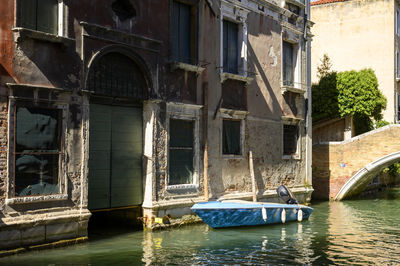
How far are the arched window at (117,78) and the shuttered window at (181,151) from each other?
1165 millimetres

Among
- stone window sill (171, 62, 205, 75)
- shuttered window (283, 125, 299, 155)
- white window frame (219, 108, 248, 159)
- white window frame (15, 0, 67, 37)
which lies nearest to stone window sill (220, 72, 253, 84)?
white window frame (219, 108, 248, 159)

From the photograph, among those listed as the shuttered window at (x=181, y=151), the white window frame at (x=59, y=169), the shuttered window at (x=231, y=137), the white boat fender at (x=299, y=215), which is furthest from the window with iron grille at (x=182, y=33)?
the white boat fender at (x=299, y=215)

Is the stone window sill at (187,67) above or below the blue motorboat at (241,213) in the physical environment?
above

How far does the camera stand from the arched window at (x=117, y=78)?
9070 millimetres

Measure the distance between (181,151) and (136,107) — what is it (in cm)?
147

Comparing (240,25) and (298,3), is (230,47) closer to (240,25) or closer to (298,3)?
(240,25)

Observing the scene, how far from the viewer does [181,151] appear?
10.8 metres

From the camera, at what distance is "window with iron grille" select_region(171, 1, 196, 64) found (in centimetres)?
1073

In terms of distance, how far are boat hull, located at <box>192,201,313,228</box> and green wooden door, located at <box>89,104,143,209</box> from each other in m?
1.34

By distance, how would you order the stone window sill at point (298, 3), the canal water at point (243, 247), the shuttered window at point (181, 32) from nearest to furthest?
the canal water at point (243, 247) < the shuttered window at point (181, 32) < the stone window sill at point (298, 3)

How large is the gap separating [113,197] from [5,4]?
385 centimetres

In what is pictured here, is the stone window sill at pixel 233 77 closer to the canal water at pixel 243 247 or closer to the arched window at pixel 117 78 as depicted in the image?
the arched window at pixel 117 78

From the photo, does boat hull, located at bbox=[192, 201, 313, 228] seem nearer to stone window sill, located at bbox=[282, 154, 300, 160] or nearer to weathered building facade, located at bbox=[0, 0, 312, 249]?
weathered building facade, located at bbox=[0, 0, 312, 249]

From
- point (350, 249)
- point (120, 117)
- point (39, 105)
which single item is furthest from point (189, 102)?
point (350, 249)
